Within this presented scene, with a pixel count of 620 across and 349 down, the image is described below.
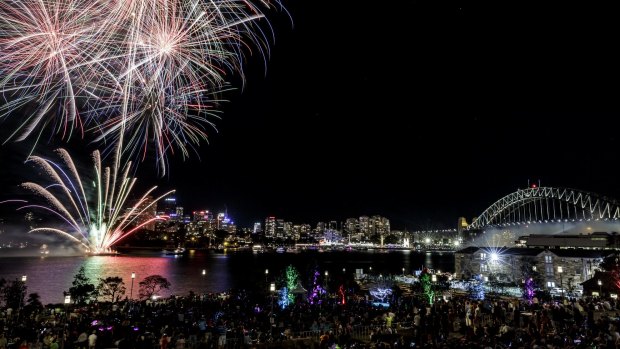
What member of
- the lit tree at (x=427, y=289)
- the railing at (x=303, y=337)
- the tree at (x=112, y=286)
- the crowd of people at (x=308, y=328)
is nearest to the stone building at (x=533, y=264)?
the lit tree at (x=427, y=289)

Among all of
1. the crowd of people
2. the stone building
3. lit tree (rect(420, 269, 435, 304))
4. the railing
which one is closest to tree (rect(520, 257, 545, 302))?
the stone building

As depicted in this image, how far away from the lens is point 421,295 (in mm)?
29609

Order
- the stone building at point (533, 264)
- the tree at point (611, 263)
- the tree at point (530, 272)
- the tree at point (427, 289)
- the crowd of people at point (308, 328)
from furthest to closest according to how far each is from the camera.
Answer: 1. the tree at point (530, 272)
2. the stone building at point (533, 264)
3. the tree at point (611, 263)
4. the tree at point (427, 289)
5. the crowd of people at point (308, 328)

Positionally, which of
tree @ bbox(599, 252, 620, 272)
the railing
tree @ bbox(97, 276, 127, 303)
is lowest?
tree @ bbox(97, 276, 127, 303)

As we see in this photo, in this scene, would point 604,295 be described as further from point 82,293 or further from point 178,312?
point 82,293

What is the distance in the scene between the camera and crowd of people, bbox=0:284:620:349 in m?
12.8

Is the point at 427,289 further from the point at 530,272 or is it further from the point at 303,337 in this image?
the point at 530,272

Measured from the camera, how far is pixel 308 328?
18359 mm

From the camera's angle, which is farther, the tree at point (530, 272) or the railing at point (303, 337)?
the tree at point (530, 272)

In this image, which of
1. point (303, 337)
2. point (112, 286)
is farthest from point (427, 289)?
point (112, 286)

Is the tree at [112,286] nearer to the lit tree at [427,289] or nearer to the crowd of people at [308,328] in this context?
the crowd of people at [308,328]

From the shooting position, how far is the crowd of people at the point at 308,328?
12758 mm

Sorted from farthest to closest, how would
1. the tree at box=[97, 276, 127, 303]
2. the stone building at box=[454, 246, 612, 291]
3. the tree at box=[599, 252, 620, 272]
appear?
the stone building at box=[454, 246, 612, 291]
the tree at box=[97, 276, 127, 303]
the tree at box=[599, 252, 620, 272]

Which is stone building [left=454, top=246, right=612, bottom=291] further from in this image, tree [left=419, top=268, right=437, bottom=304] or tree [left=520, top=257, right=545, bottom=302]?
tree [left=419, top=268, right=437, bottom=304]
